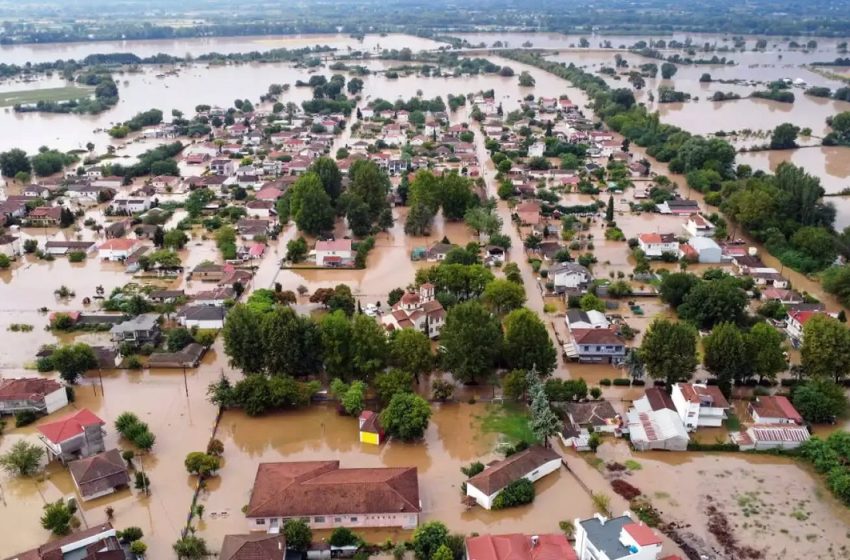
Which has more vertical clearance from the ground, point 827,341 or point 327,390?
point 827,341

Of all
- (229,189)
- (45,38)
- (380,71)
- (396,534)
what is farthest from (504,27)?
(396,534)

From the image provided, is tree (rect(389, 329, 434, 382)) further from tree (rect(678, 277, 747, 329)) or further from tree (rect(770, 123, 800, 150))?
tree (rect(770, 123, 800, 150))

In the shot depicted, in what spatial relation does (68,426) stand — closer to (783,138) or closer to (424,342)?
(424,342)

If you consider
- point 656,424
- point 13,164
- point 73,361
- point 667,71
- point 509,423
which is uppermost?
point 667,71

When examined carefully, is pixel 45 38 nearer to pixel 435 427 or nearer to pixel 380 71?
pixel 380 71

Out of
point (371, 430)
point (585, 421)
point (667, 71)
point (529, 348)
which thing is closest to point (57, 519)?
point (371, 430)
